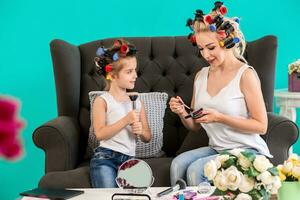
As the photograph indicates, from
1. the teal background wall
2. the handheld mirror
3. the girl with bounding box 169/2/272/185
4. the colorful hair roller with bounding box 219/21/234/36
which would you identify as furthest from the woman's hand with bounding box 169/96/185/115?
the teal background wall

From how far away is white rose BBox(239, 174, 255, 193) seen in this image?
3.63 ft

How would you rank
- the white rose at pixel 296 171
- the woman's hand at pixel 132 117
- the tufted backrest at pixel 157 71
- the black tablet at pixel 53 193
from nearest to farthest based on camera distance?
1. the white rose at pixel 296 171
2. the black tablet at pixel 53 193
3. the woman's hand at pixel 132 117
4. the tufted backrest at pixel 157 71

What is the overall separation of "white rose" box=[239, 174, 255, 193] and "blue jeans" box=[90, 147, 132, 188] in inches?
38.3

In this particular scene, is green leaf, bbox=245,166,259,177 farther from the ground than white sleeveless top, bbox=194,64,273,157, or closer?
closer

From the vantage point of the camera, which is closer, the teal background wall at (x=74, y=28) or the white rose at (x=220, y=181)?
the white rose at (x=220, y=181)

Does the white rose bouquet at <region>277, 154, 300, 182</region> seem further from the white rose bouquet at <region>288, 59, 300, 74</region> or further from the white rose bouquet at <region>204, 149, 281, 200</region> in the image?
the white rose bouquet at <region>288, 59, 300, 74</region>

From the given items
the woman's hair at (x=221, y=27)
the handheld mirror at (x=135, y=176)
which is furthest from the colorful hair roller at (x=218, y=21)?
the handheld mirror at (x=135, y=176)

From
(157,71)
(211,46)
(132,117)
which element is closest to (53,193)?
(132,117)

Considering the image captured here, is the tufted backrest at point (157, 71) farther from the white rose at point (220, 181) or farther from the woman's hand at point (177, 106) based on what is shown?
the white rose at point (220, 181)

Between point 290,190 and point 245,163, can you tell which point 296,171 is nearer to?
point 290,190

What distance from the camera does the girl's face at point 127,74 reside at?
2094mm

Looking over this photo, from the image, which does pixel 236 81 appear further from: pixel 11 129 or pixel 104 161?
pixel 11 129

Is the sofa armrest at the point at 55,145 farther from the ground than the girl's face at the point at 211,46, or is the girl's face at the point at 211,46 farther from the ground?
the girl's face at the point at 211,46

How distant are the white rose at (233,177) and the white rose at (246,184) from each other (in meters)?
0.01
